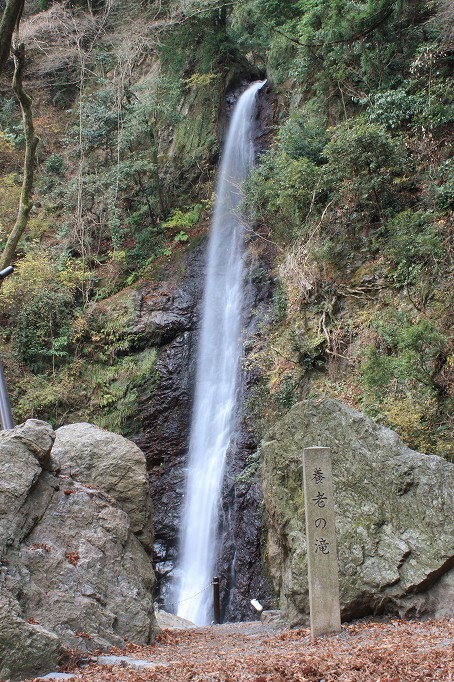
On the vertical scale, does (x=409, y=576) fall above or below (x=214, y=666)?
below

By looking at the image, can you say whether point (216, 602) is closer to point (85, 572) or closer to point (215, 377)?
point (85, 572)

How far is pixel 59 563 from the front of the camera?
6.29 m

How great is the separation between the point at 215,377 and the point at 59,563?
31.3 ft

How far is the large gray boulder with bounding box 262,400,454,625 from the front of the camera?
21.7ft

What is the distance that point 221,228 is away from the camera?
18703 millimetres

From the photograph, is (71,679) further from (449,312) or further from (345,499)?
(449,312)

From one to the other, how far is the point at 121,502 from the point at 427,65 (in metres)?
10.4

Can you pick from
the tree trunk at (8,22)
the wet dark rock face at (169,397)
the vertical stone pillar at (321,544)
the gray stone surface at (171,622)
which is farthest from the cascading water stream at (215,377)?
the tree trunk at (8,22)

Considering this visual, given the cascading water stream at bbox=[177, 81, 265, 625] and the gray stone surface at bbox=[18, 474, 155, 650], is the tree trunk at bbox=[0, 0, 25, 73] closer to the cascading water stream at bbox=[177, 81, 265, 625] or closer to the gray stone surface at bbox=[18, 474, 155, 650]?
the gray stone surface at bbox=[18, 474, 155, 650]

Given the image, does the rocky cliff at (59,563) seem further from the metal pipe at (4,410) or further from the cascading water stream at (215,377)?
the cascading water stream at (215,377)

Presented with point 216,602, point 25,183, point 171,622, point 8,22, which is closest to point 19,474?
point 8,22

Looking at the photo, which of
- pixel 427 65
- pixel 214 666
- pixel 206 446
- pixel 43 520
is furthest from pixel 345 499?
pixel 427 65

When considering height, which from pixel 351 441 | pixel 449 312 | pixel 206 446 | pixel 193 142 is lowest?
pixel 206 446

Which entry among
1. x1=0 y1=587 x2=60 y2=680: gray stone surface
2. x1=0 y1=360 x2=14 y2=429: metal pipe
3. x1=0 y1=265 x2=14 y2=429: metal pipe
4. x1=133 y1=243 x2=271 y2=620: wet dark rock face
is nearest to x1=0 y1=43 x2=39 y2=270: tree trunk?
x1=0 y1=265 x2=14 y2=429: metal pipe
